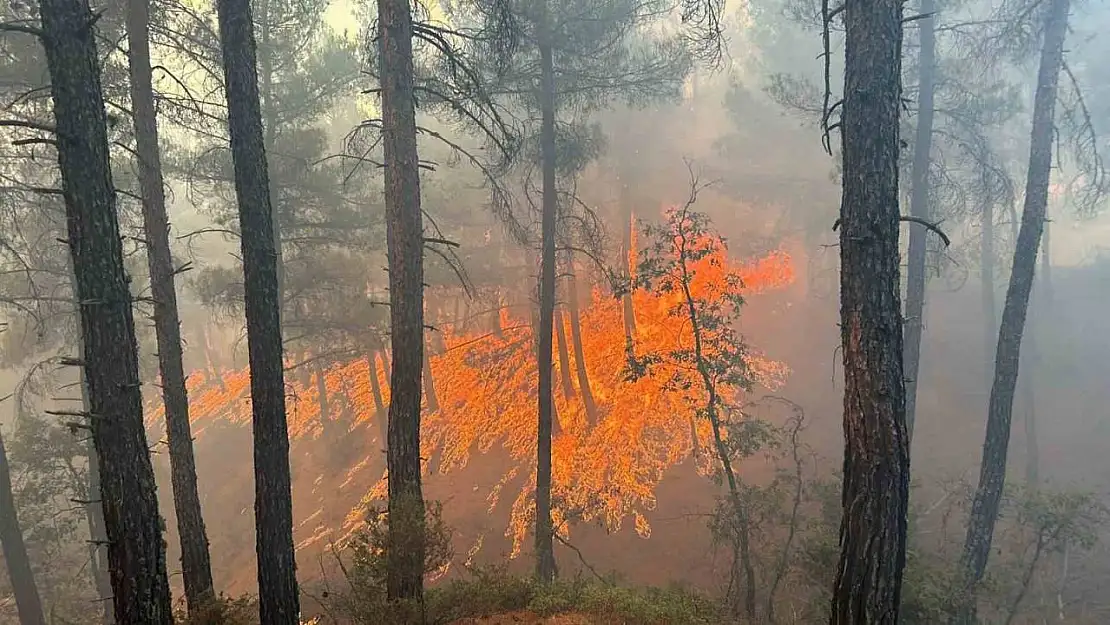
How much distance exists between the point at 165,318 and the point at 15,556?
635cm

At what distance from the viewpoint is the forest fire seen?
48.2 feet

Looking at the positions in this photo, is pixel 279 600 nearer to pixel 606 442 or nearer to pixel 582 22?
pixel 582 22

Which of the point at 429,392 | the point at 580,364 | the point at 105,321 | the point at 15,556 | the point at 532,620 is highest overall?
the point at 105,321

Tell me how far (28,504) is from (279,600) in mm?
11445

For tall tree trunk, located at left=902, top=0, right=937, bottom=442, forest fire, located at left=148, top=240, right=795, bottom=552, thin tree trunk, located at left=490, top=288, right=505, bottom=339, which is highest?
tall tree trunk, located at left=902, top=0, right=937, bottom=442

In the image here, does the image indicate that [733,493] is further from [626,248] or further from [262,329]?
[626,248]

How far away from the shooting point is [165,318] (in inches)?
274

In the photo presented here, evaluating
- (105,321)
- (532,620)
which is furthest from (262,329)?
(532,620)

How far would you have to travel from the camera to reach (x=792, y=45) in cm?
2361

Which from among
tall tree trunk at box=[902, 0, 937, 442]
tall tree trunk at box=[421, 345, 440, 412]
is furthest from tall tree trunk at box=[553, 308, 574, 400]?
tall tree trunk at box=[902, 0, 937, 442]

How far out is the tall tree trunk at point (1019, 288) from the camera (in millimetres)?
8156

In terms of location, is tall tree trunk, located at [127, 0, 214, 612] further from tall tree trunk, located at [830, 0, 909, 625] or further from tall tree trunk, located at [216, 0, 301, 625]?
tall tree trunk, located at [830, 0, 909, 625]

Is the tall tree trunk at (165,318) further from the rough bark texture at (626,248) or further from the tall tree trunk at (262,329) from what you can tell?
the rough bark texture at (626,248)

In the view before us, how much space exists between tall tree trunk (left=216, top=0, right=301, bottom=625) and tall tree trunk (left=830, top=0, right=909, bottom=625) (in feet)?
14.3
